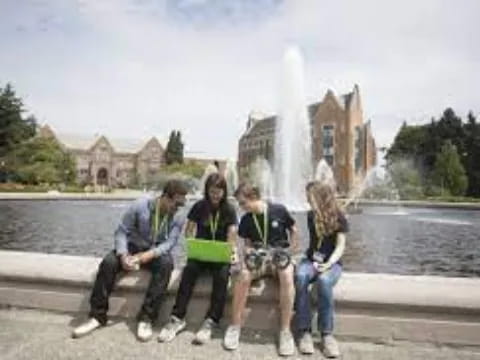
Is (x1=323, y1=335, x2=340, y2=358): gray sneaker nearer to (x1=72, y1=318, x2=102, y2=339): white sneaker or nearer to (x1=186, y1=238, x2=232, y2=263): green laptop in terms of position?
(x1=186, y1=238, x2=232, y2=263): green laptop

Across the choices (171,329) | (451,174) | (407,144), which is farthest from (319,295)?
(407,144)

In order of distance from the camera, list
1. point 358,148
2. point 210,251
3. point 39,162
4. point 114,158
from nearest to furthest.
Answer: point 210,251, point 39,162, point 358,148, point 114,158

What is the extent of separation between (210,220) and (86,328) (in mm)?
1352

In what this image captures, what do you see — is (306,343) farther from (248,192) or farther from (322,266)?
(248,192)

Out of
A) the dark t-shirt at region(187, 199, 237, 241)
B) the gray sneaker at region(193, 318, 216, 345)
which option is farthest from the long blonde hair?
the gray sneaker at region(193, 318, 216, 345)

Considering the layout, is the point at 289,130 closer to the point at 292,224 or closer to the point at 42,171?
the point at 42,171

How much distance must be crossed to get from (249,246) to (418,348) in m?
1.56

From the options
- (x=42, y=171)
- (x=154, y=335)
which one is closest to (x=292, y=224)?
(x=154, y=335)

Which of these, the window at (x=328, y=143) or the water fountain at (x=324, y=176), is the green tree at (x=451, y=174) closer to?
the water fountain at (x=324, y=176)

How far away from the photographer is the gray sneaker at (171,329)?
165 inches

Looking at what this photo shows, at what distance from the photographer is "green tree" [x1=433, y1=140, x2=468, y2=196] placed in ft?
181

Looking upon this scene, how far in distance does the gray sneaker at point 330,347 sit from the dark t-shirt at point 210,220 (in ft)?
4.09

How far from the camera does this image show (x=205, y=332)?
4.25m

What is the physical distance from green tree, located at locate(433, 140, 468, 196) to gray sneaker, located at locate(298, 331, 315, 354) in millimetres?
55368
